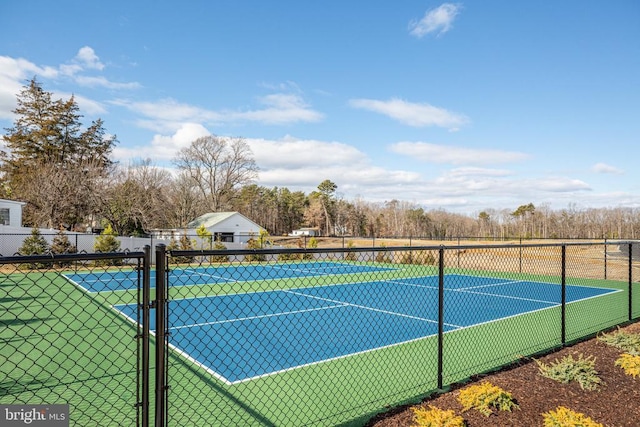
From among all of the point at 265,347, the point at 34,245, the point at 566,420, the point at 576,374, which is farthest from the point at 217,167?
the point at 566,420

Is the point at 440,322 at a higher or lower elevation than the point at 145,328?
lower

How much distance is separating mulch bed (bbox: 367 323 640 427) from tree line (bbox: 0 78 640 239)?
17.0 metres

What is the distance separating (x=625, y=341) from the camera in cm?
497

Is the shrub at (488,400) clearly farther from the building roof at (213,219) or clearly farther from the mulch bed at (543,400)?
the building roof at (213,219)

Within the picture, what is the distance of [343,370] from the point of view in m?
4.61

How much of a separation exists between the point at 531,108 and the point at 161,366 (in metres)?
17.1

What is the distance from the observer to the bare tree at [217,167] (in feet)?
122

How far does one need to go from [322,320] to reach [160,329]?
19.9 ft

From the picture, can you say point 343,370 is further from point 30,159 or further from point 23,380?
point 30,159

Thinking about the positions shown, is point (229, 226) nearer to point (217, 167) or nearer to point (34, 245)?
point (34, 245)

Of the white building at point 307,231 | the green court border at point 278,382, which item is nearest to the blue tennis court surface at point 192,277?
the green court border at point 278,382

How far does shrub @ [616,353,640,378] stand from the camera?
393 centimetres

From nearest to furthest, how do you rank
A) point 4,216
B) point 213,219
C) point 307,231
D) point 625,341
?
1. point 625,341
2. point 4,216
3. point 213,219
4. point 307,231

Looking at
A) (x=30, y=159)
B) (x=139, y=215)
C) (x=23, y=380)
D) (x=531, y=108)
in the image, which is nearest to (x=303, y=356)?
(x=23, y=380)
